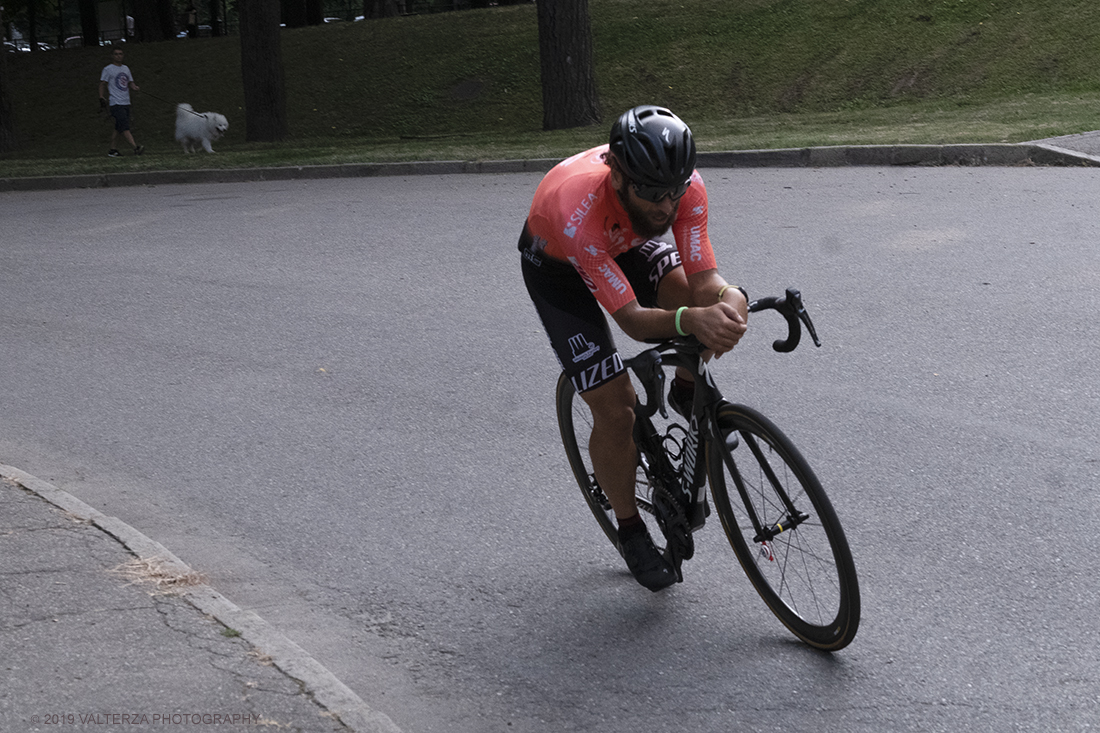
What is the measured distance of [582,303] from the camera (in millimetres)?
4055

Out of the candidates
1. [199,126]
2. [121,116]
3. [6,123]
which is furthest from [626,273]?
[6,123]

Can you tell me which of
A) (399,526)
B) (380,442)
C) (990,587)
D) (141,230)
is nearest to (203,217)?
(141,230)

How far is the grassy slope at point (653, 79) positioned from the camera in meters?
17.5

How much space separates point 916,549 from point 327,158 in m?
13.9

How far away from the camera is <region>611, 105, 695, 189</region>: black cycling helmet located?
10.9ft

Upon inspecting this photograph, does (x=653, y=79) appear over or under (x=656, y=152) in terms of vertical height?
over

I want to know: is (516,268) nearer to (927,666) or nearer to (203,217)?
(203,217)

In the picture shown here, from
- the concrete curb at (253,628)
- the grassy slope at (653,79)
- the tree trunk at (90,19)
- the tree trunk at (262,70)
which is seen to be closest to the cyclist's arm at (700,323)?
the concrete curb at (253,628)

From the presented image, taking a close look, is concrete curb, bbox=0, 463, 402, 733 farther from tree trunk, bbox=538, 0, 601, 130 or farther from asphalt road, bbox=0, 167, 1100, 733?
tree trunk, bbox=538, 0, 601, 130

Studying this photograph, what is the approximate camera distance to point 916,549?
4293 millimetres

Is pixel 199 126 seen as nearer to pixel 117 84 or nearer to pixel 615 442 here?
pixel 117 84

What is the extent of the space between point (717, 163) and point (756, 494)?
1099 centimetres

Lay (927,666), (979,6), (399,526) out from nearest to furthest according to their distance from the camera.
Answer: (927,666), (399,526), (979,6)

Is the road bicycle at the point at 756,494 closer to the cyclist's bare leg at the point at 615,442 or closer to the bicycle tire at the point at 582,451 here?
the cyclist's bare leg at the point at 615,442
